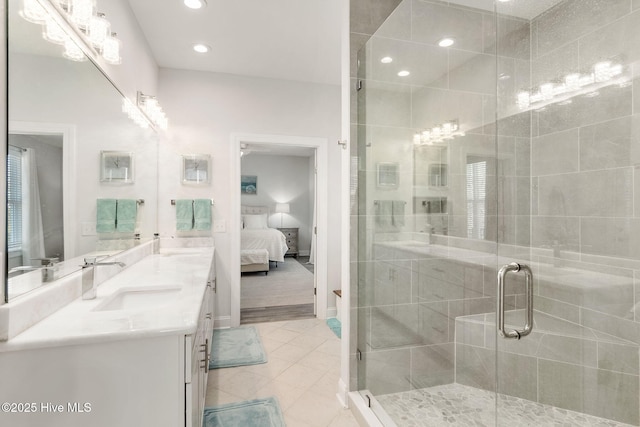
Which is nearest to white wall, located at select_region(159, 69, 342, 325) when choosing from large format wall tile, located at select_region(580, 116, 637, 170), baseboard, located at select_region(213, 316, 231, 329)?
baseboard, located at select_region(213, 316, 231, 329)

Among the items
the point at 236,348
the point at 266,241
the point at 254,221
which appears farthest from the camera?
the point at 254,221

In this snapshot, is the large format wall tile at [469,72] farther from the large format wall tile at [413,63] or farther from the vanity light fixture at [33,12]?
the vanity light fixture at [33,12]

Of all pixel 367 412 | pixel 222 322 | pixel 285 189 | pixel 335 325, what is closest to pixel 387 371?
pixel 367 412

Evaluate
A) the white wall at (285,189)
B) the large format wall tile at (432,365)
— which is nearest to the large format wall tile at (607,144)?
the large format wall tile at (432,365)

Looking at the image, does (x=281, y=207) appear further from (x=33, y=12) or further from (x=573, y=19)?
(x=33, y=12)

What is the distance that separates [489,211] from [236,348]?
2.35 metres

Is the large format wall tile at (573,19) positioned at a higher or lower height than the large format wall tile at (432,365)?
higher

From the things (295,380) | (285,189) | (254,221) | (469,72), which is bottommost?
(295,380)

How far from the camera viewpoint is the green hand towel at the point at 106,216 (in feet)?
5.91

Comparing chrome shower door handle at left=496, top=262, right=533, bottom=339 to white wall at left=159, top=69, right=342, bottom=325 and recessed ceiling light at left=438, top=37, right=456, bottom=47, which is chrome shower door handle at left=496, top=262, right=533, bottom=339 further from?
white wall at left=159, top=69, right=342, bottom=325

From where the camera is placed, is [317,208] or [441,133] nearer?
[441,133]

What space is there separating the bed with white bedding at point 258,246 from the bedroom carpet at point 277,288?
8.6 inches

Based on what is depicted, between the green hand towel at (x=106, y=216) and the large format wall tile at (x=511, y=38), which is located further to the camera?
the large format wall tile at (x=511, y=38)

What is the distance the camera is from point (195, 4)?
2260 millimetres
